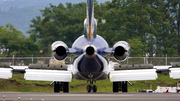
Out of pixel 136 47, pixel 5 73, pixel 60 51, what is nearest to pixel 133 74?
pixel 60 51

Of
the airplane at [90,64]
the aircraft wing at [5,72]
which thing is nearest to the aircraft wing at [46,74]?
the airplane at [90,64]

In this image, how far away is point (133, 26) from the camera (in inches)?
2298

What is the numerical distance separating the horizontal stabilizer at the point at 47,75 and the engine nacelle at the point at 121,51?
219 inches

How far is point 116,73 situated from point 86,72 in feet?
11.5

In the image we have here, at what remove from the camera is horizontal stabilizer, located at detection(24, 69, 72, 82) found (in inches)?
864

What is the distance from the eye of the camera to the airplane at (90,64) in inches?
685

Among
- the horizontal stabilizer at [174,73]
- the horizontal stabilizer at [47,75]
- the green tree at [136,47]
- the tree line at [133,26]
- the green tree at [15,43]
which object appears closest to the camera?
the horizontal stabilizer at [174,73]

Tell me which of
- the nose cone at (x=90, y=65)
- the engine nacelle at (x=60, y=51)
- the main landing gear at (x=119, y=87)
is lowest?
the main landing gear at (x=119, y=87)

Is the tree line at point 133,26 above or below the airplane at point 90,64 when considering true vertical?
above

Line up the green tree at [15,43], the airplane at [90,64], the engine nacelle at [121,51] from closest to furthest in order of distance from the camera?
the engine nacelle at [121,51] → the airplane at [90,64] → the green tree at [15,43]

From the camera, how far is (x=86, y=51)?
57.8 ft

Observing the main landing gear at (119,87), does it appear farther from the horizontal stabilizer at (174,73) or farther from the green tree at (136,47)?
the green tree at (136,47)

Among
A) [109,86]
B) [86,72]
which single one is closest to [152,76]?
[86,72]

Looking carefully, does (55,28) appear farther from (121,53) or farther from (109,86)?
(121,53)
